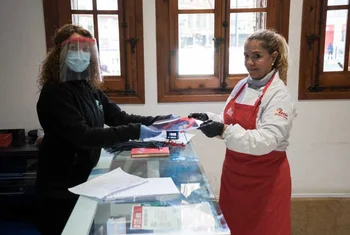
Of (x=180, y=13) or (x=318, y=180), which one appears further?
(x=318, y=180)

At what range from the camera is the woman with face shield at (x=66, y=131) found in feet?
4.66

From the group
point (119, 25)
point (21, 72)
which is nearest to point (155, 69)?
point (119, 25)

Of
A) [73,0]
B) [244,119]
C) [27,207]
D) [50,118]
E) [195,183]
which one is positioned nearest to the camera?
[195,183]

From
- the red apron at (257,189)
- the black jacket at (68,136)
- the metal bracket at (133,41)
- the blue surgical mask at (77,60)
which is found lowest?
the red apron at (257,189)

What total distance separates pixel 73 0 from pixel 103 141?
1.39 metres

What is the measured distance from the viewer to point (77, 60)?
1.54 metres

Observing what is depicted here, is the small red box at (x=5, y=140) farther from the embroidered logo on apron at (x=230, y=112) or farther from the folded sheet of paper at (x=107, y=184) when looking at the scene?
the embroidered logo on apron at (x=230, y=112)

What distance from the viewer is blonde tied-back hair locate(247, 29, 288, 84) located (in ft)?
5.12

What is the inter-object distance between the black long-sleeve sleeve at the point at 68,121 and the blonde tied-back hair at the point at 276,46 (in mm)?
780

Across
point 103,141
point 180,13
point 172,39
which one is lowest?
point 103,141

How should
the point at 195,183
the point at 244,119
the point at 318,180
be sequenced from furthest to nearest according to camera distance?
1. the point at 318,180
2. the point at 244,119
3. the point at 195,183

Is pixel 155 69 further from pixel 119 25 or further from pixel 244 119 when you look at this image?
pixel 244 119

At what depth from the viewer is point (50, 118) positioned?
1429 mm

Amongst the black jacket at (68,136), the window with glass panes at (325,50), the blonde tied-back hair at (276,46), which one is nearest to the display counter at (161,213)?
the black jacket at (68,136)
